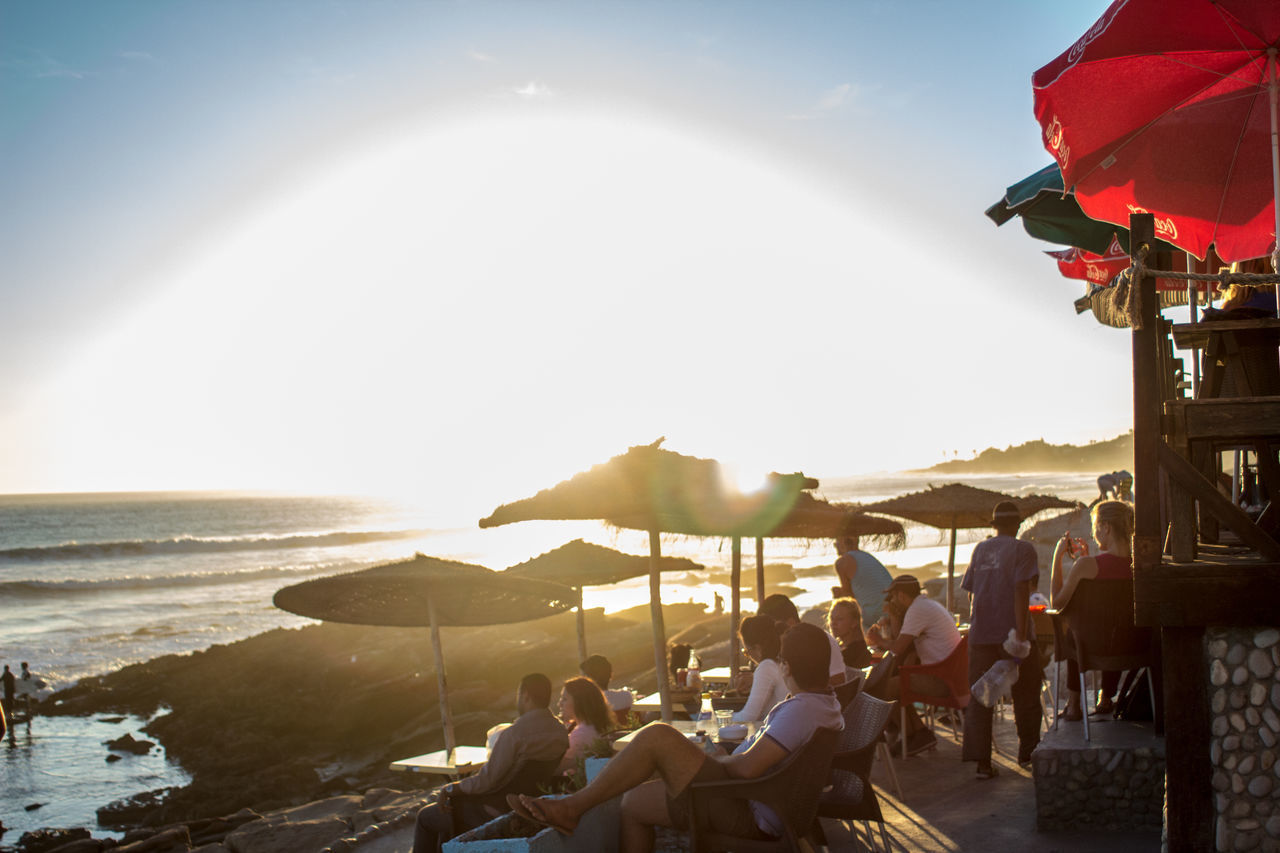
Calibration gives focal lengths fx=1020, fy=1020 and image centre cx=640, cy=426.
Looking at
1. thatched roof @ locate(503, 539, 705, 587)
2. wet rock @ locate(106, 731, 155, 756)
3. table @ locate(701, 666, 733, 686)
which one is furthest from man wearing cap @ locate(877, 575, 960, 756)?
wet rock @ locate(106, 731, 155, 756)

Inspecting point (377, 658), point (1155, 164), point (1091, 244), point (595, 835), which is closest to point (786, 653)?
point (595, 835)

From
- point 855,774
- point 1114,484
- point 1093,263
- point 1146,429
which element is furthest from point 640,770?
point 1114,484

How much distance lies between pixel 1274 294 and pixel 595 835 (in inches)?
198

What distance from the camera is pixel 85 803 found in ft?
47.0

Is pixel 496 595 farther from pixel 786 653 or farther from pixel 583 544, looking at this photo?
pixel 786 653

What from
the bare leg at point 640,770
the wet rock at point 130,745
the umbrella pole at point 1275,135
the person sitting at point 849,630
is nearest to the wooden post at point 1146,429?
the umbrella pole at point 1275,135

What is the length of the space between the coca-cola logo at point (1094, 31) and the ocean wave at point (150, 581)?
47.7m

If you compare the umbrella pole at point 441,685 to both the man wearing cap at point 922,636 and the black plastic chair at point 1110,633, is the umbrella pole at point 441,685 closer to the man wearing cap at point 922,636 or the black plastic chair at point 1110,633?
the man wearing cap at point 922,636

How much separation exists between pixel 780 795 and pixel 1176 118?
4351 mm

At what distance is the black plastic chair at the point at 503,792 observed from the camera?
5367mm

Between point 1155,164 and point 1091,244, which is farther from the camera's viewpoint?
point 1091,244

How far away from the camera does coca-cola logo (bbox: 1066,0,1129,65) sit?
4.76 metres

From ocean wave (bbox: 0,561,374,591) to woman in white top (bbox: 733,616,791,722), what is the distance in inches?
1804

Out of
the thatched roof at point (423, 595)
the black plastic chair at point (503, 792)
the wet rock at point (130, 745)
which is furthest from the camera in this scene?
the wet rock at point (130, 745)
